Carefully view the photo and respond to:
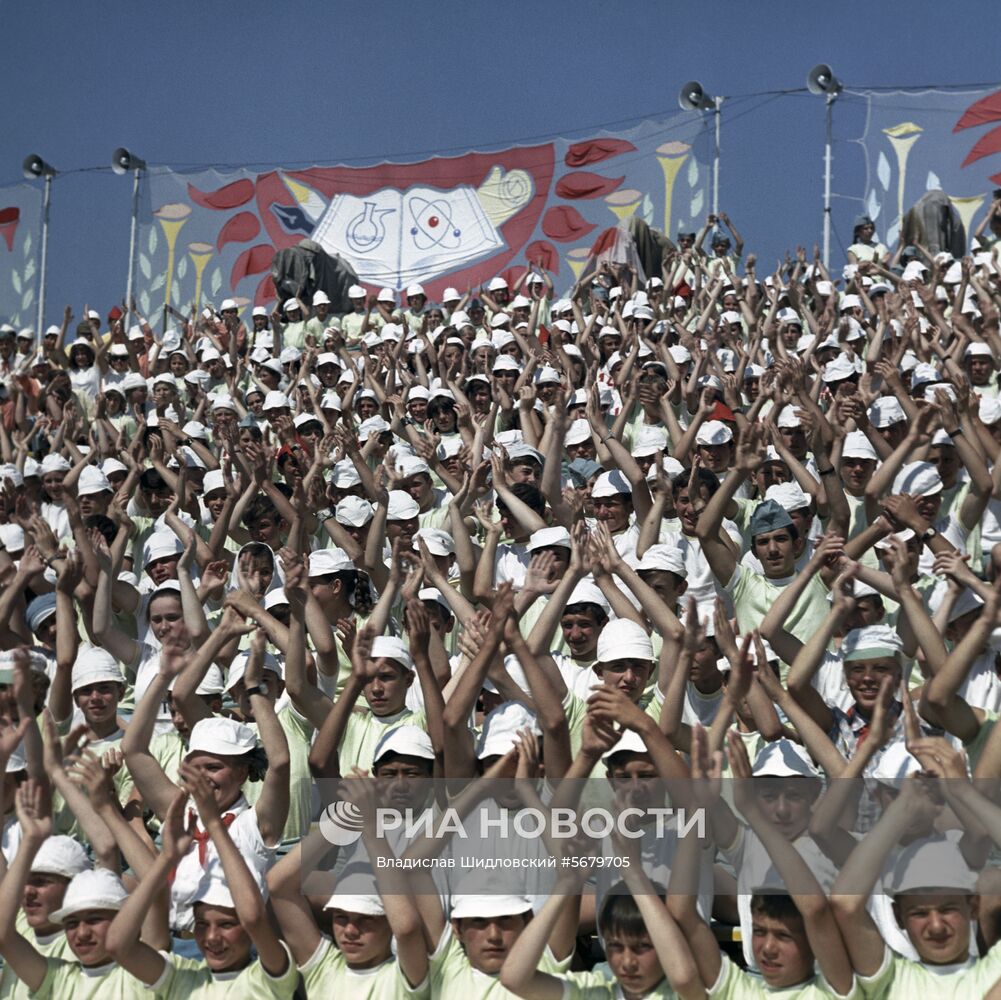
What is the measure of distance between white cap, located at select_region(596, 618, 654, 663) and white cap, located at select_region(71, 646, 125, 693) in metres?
2.20

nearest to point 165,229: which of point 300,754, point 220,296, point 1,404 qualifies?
point 220,296

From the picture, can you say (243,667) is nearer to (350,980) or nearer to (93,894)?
(93,894)

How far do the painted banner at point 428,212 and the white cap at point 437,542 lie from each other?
39.9ft

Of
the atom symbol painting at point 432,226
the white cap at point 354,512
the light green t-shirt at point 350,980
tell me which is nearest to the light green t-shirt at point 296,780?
the light green t-shirt at point 350,980

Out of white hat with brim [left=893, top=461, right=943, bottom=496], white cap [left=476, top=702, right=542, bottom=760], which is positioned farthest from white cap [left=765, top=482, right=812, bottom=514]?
white cap [left=476, top=702, right=542, bottom=760]

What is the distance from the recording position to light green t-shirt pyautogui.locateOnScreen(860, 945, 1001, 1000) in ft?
13.4

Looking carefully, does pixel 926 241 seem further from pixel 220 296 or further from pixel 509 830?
pixel 509 830

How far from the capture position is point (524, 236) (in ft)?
66.8

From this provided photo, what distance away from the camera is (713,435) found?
8922 mm

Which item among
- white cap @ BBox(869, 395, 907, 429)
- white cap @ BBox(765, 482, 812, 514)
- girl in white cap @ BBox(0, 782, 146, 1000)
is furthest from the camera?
white cap @ BBox(869, 395, 907, 429)

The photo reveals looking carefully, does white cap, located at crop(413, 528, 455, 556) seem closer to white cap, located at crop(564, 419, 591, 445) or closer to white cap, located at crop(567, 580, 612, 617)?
white cap, located at crop(567, 580, 612, 617)

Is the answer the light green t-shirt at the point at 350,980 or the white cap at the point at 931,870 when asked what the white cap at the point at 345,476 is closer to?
the light green t-shirt at the point at 350,980

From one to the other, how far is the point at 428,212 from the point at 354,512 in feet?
44.3

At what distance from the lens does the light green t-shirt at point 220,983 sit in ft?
15.0
